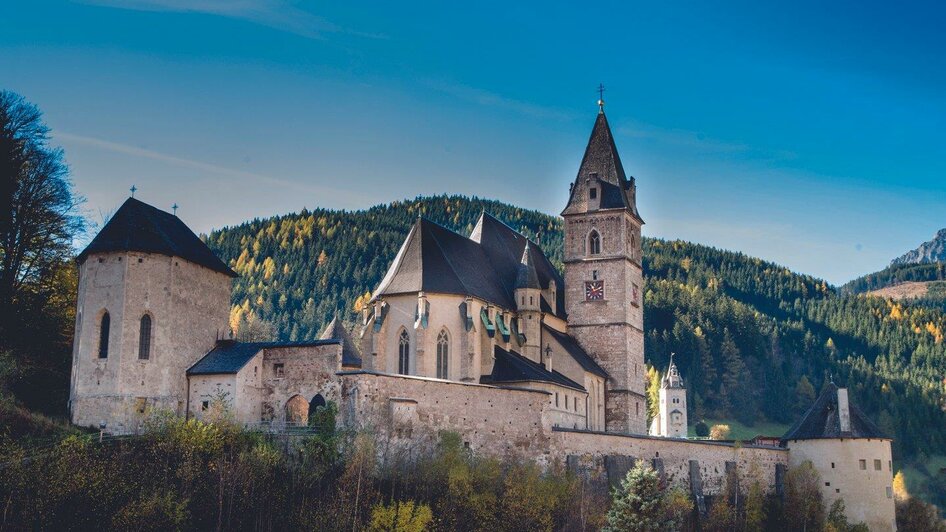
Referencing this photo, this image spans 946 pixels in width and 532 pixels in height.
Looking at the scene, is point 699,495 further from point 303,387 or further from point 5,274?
point 5,274

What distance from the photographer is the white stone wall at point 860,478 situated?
220ft

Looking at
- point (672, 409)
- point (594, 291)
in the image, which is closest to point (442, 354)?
point (594, 291)

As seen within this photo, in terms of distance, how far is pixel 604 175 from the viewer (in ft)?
258

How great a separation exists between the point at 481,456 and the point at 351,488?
887cm

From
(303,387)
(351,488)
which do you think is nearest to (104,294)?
(303,387)

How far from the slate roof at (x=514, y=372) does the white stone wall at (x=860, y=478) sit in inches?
598

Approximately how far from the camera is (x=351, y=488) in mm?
52656

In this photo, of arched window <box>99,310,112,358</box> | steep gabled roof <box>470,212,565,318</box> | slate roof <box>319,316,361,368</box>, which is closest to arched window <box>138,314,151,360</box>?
arched window <box>99,310,112,358</box>

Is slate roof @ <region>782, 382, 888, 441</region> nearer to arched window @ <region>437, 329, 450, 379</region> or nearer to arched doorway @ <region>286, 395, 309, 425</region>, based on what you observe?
arched window @ <region>437, 329, 450, 379</region>

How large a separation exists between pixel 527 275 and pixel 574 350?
216 inches

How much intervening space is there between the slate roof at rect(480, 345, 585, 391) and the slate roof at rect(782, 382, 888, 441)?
13897 mm

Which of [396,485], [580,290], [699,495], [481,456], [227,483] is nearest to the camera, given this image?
[227,483]

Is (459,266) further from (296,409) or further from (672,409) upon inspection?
(672,409)

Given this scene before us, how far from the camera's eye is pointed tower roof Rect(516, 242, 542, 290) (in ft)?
239
